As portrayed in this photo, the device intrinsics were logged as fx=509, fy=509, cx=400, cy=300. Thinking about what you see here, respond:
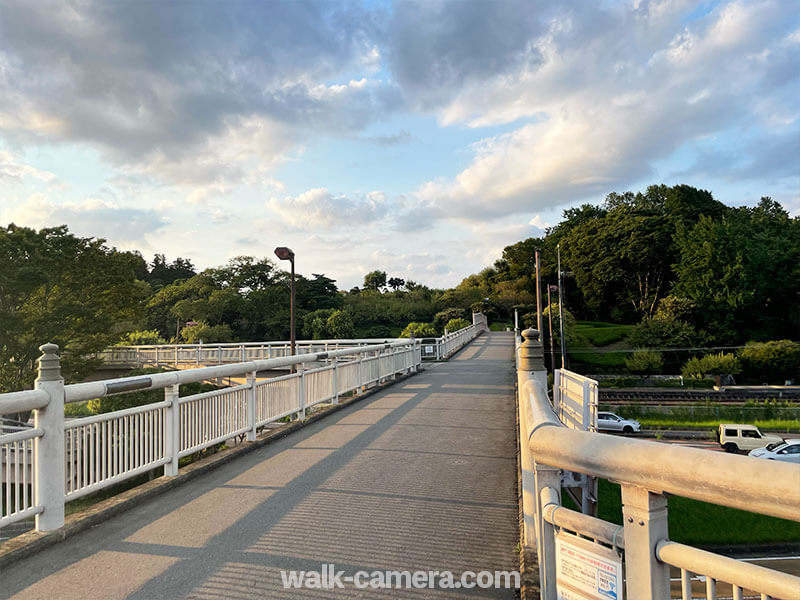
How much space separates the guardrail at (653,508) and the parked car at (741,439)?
3038 cm

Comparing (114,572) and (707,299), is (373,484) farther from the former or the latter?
(707,299)

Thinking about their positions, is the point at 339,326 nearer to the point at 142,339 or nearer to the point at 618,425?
the point at 142,339

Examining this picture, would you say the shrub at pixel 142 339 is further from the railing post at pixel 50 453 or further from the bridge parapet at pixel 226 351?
the railing post at pixel 50 453

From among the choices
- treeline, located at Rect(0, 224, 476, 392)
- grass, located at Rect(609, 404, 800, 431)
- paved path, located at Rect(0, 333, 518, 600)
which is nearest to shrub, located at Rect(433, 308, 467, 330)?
treeline, located at Rect(0, 224, 476, 392)

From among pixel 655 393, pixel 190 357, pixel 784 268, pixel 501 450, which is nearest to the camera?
pixel 501 450

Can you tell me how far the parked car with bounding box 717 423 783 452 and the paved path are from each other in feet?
83.7

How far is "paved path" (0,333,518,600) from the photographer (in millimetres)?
3512

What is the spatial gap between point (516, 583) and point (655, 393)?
44903 millimetres

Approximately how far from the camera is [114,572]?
3.68m

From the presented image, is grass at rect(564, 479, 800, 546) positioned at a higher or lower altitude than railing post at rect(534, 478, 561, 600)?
lower

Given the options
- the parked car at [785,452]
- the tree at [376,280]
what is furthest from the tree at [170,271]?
the parked car at [785,452]

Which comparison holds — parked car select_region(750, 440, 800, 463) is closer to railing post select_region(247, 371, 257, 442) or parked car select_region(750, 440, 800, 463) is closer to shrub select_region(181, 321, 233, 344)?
railing post select_region(247, 371, 257, 442)

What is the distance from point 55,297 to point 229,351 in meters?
10.8

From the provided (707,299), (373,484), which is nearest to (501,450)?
(373,484)
